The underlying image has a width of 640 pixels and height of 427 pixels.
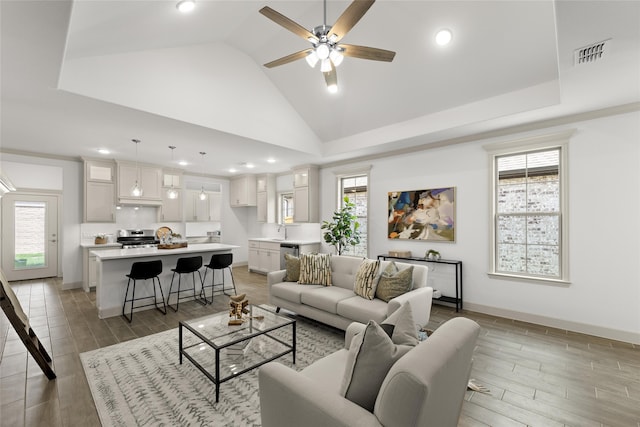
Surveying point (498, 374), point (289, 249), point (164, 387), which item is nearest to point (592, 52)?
point (498, 374)

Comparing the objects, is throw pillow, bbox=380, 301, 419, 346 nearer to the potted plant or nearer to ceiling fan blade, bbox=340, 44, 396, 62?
ceiling fan blade, bbox=340, 44, 396, 62

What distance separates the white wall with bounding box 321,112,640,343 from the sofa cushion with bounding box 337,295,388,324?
2093 millimetres

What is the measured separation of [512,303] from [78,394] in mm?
4907

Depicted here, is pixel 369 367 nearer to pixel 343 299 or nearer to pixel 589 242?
pixel 343 299

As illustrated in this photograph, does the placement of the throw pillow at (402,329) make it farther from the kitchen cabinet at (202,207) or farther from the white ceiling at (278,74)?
the kitchen cabinet at (202,207)

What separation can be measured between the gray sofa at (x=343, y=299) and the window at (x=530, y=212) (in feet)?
4.83

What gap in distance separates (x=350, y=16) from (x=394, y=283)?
256 cm

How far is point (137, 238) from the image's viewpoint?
21.4 feet

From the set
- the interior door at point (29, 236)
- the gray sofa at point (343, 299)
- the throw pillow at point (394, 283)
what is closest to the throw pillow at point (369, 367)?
the gray sofa at point (343, 299)

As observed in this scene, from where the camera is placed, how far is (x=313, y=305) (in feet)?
11.7

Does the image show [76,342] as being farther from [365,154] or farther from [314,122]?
[365,154]

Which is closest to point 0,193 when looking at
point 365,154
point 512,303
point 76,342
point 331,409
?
point 331,409

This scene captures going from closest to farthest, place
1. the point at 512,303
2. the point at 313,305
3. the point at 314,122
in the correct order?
1. the point at 313,305
2. the point at 512,303
3. the point at 314,122

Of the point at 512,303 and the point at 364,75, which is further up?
the point at 364,75
